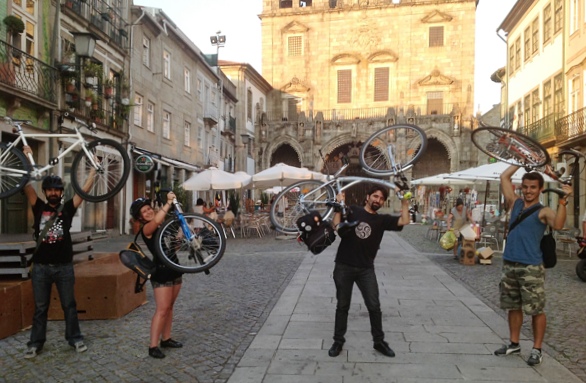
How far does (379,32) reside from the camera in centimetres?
4269

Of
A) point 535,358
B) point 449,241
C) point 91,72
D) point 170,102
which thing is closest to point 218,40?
point 170,102

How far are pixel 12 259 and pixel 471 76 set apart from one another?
40.2m

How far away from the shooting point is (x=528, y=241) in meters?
4.85

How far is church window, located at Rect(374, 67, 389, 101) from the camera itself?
42.4 meters

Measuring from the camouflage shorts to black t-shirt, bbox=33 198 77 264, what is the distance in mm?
4457

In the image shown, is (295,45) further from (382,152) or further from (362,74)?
(382,152)

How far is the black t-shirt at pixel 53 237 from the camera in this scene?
5094mm

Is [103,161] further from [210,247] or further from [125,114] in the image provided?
[125,114]

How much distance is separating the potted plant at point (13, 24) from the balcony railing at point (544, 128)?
→ 21571 mm

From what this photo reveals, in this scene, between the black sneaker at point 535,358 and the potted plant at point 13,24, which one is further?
the potted plant at point 13,24

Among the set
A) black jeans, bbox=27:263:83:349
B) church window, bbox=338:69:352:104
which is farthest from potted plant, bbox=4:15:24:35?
church window, bbox=338:69:352:104

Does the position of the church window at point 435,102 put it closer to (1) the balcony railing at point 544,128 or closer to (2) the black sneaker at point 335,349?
(1) the balcony railing at point 544,128

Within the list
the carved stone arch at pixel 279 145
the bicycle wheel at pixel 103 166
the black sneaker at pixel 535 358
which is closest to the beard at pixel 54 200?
the bicycle wheel at pixel 103 166

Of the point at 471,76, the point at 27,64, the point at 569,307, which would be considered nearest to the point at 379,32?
the point at 471,76
